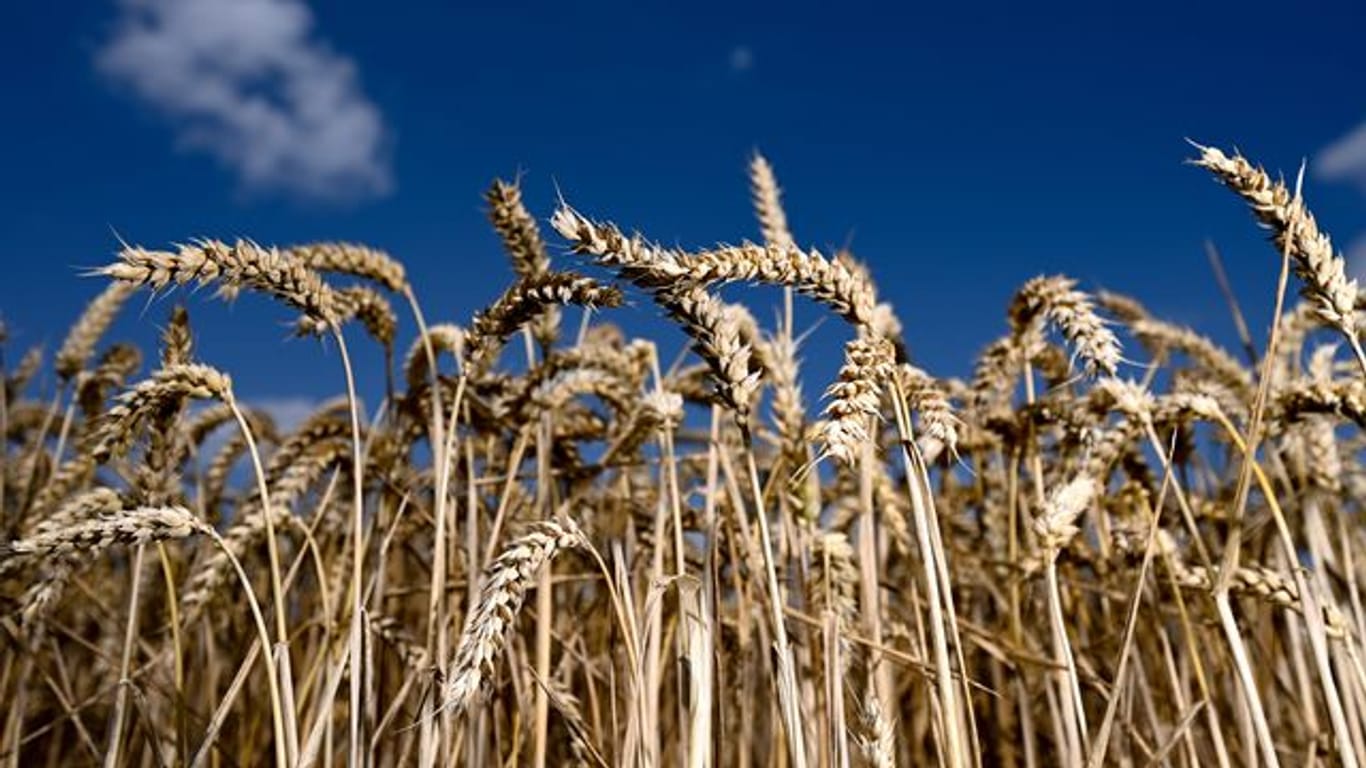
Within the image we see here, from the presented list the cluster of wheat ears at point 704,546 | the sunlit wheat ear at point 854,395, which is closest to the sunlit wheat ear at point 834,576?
the cluster of wheat ears at point 704,546

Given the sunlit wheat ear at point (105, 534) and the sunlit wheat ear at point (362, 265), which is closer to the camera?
the sunlit wheat ear at point (105, 534)

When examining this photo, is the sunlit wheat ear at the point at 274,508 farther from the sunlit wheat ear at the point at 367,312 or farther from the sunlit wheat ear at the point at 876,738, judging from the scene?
the sunlit wheat ear at the point at 876,738

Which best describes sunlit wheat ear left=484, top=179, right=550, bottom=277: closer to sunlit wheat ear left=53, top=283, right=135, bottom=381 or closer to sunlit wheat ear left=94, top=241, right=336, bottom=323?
sunlit wheat ear left=94, top=241, right=336, bottom=323

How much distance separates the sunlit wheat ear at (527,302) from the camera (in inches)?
69.3

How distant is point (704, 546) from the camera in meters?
2.21

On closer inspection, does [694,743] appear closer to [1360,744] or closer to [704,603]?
[704,603]

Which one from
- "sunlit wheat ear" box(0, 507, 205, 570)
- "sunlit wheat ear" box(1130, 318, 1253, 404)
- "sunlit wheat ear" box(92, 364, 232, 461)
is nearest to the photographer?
"sunlit wheat ear" box(0, 507, 205, 570)

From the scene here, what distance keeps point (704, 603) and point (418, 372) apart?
158 centimetres

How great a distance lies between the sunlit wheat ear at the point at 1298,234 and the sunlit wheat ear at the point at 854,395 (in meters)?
0.62

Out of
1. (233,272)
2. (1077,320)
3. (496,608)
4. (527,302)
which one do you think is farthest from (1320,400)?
(233,272)

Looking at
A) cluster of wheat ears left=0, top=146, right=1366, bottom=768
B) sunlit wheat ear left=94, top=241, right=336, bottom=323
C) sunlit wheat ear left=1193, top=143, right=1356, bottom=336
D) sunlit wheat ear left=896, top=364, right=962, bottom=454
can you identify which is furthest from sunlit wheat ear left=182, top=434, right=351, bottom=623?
sunlit wheat ear left=1193, top=143, right=1356, bottom=336

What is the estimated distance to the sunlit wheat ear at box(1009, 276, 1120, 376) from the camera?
1.88 m

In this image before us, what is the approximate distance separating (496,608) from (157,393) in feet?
2.81

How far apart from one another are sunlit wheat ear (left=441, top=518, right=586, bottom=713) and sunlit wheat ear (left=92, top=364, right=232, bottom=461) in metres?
0.69
